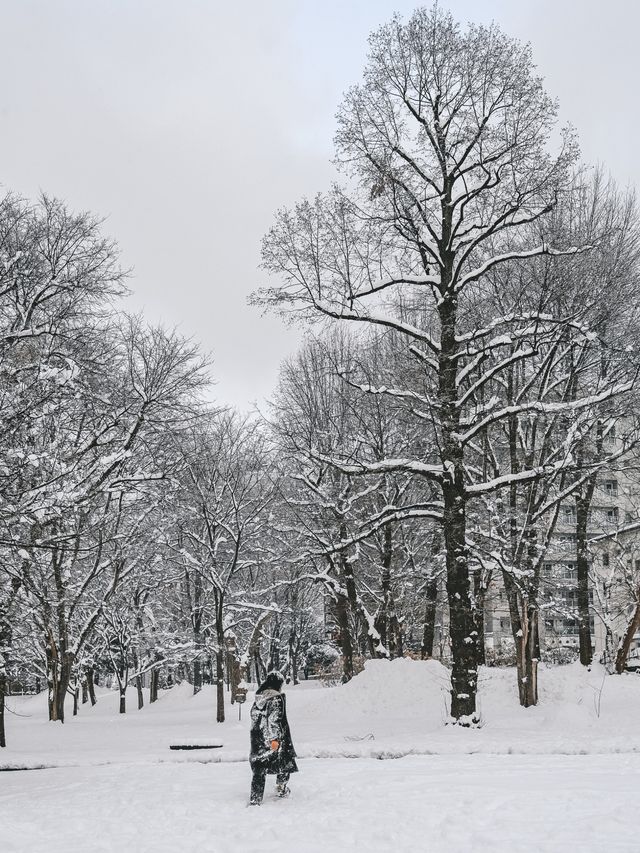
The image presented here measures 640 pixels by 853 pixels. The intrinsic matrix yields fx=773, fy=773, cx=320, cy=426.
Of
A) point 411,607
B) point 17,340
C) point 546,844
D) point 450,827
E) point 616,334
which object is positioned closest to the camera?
point 546,844

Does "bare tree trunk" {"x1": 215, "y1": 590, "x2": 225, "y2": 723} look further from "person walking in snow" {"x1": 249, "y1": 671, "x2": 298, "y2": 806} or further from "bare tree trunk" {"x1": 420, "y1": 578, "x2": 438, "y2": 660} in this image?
"person walking in snow" {"x1": 249, "y1": 671, "x2": 298, "y2": 806}

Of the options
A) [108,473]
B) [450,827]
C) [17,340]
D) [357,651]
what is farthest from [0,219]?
[357,651]

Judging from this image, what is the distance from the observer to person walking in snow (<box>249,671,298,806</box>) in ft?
30.3

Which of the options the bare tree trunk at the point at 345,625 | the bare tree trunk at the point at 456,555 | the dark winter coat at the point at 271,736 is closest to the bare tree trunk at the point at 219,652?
the bare tree trunk at the point at 345,625

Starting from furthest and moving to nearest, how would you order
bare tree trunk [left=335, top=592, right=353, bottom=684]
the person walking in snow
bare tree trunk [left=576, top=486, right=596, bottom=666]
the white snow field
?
bare tree trunk [left=335, top=592, right=353, bottom=684] < bare tree trunk [left=576, top=486, right=596, bottom=666] < the person walking in snow < the white snow field

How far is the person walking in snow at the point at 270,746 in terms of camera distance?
30.3 feet

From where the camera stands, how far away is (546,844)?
21.6 feet

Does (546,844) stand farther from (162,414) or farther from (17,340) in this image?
(162,414)

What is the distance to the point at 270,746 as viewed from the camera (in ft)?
30.6

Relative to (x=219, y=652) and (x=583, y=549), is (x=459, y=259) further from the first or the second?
(x=219, y=652)

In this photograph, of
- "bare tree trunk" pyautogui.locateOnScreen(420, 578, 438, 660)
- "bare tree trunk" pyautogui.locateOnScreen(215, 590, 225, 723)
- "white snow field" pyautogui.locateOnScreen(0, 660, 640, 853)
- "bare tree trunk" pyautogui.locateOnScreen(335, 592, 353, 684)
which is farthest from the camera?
"bare tree trunk" pyautogui.locateOnScreen(335, 592, 353, 684)

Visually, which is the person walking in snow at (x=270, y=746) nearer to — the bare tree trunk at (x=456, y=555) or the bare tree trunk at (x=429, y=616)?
the bare tree trunk at (x=456, y=555)

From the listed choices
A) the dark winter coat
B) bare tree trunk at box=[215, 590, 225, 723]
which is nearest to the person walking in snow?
the dark winter coat

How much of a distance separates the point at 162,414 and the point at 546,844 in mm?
14921
